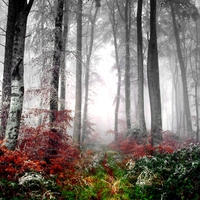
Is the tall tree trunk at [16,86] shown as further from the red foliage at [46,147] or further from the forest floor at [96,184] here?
the forest floor at [96,184]

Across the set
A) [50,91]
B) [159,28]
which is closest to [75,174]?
[50,91]

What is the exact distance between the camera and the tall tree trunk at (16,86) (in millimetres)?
4848

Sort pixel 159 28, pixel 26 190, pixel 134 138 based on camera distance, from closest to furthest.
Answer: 1. pixel 26 190
2. pixel 134 138
3. pixel 159 28

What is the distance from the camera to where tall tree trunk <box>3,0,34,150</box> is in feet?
15.9

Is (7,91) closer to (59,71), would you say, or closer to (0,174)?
(59,71)

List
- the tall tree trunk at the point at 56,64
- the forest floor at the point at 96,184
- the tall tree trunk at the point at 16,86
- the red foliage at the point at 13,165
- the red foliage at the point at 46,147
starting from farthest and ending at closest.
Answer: the tall tree trunk at the point at 56,64, the red foliage at the point at 46,147, the tall tree trunk at the point at 16,86, the red foliage at the point at 13,165, the forest floor at the point at 96,184

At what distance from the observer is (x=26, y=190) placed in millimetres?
3672

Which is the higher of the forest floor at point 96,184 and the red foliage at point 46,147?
the red foliage at point 46,147

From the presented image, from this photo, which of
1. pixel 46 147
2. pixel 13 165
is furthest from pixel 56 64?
pixel 13 165

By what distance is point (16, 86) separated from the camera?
499 cm

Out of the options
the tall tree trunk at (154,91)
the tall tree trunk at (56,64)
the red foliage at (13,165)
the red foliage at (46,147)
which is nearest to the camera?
the red foliage at (13,165)

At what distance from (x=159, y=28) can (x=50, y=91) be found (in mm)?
13290

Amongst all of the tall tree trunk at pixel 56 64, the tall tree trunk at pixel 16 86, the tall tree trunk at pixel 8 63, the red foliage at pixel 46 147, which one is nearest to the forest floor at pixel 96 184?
the red foliage at pixel 46 147

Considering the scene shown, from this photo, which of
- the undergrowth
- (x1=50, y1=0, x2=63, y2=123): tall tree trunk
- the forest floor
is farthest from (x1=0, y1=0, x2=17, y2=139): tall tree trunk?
the forest floor
